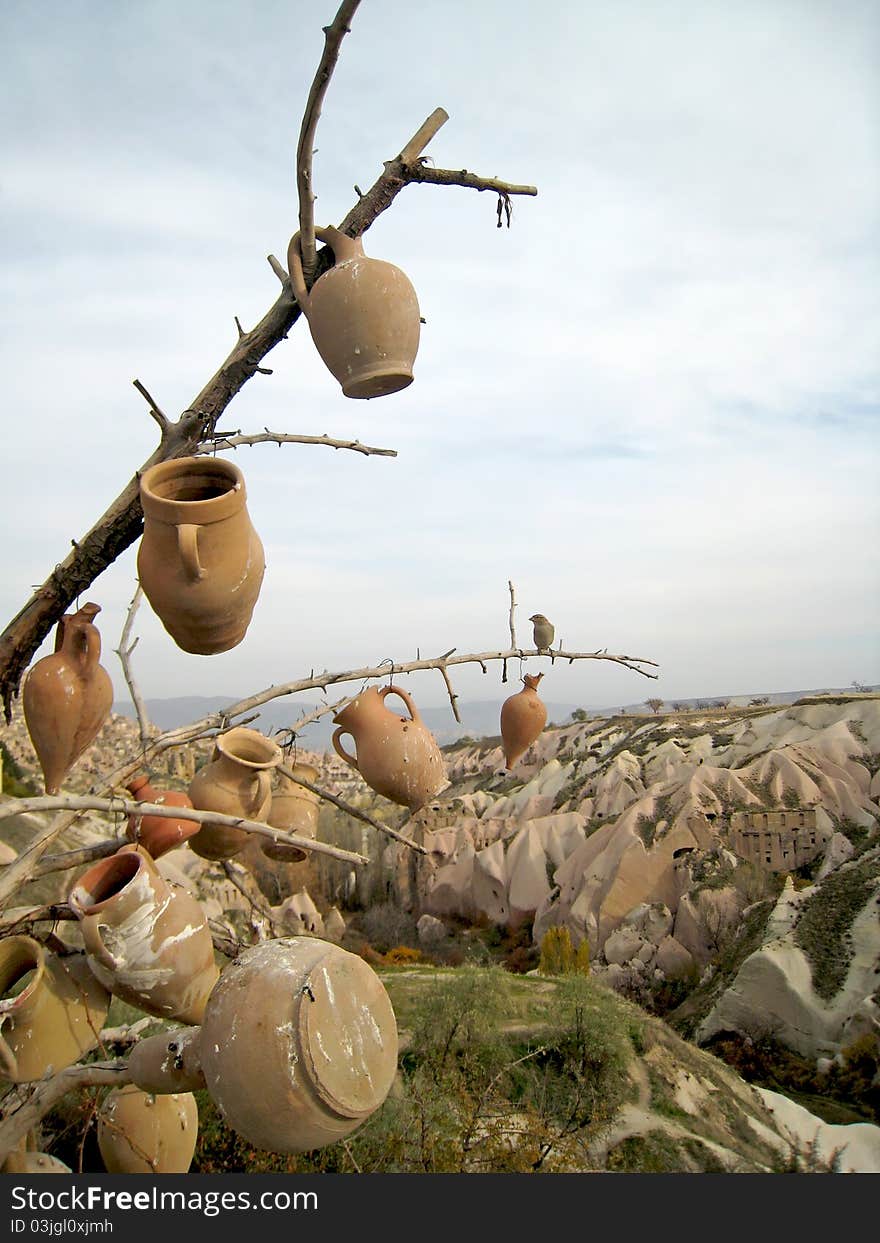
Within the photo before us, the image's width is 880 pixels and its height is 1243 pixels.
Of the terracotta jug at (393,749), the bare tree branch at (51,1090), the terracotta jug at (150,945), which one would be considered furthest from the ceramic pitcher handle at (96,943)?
the terracotta jug at (393,749)

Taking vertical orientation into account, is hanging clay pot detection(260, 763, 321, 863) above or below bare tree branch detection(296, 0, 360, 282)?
below

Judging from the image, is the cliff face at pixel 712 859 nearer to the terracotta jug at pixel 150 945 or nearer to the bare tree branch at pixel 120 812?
the bare tree branch at pixel 120 812

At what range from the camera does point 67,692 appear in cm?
208

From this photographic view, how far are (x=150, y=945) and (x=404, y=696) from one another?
101cm

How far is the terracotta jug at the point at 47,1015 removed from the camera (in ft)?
6.63

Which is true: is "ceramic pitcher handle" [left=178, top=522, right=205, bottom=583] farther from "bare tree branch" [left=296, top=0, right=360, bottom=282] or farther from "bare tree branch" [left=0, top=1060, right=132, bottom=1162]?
"bare tree branch" [left=0, top=1060, right=132, bottom=1162]

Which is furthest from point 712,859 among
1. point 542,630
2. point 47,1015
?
point 47,1015

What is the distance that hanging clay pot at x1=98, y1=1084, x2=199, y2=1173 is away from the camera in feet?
9.16

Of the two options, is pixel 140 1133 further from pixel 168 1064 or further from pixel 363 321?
pixel 363 321

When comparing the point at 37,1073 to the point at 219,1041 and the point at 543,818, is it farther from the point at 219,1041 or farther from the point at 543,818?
the point at 543,818

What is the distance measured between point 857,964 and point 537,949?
1016cm

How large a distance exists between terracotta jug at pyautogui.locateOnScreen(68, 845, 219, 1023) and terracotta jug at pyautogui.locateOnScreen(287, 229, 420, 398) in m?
1.28

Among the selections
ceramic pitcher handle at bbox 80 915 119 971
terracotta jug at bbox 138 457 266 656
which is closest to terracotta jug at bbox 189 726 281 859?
ceramic pitcher handle at bbox 80 915 119 971

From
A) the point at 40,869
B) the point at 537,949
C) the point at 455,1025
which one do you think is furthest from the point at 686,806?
the point at 40,869
